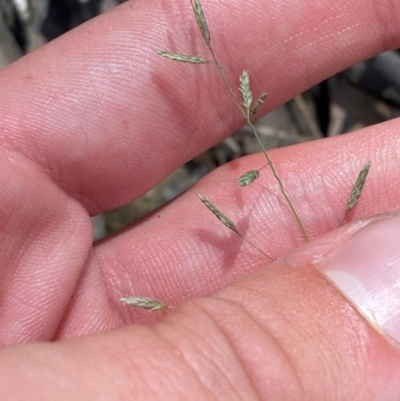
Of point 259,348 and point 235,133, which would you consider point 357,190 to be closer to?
point 259,348

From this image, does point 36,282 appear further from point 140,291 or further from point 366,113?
point 366,113

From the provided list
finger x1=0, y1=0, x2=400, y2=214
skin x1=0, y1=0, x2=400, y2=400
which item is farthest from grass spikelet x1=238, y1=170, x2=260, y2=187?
finger x1=0, y1=0, x2=400, y2=214

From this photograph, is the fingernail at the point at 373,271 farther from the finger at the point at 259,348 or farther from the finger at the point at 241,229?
the finger at the point at 241,229

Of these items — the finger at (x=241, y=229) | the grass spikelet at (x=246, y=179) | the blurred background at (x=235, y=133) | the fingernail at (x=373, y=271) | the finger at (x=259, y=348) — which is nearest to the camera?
the finger at (x=259, y=348)

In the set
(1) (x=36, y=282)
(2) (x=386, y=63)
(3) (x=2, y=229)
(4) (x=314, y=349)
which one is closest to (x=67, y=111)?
(3) (x=2, y=229)

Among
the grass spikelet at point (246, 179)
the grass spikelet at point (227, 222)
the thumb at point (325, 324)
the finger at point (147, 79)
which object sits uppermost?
the finger at point (147, 79)

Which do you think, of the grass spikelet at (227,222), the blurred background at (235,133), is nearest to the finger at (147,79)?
the grass spikelet at (227,222)
